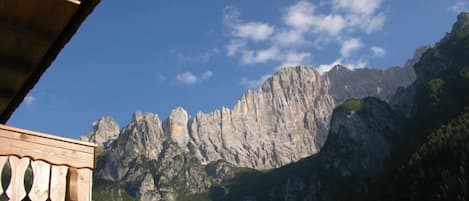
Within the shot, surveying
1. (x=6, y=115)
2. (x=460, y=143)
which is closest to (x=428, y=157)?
(x=460, y=143)

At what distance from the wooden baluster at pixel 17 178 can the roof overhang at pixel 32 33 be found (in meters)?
1.10

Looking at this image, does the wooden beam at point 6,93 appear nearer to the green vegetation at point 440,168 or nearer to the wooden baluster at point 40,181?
the wooden baluster at point 40,181

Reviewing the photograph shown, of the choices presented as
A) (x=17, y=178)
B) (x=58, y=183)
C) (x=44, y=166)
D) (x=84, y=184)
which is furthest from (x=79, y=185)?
(x=17, y=178)

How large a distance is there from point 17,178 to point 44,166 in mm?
288

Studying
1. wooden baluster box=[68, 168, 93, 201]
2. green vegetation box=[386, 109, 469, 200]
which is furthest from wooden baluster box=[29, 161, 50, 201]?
green vegetation box=[386, 109, 469, 200]

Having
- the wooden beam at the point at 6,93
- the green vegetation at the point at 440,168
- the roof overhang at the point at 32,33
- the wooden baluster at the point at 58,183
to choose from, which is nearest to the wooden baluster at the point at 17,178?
the wooden baluster at the point at 58,183

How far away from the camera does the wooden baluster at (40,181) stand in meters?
5.37

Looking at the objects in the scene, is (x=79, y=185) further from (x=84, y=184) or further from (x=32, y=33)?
(x=32, y=33)

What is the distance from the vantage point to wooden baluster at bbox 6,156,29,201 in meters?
5.29

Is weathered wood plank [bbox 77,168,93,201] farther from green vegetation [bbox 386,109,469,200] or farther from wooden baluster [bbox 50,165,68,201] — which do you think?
green vegetation [bbox 386,109,469,200]

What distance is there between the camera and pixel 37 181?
546cm

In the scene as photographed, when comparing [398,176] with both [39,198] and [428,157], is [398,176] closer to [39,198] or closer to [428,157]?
[428,157]

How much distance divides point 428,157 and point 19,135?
613 feet

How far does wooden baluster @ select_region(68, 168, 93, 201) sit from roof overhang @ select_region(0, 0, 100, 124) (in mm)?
1194
